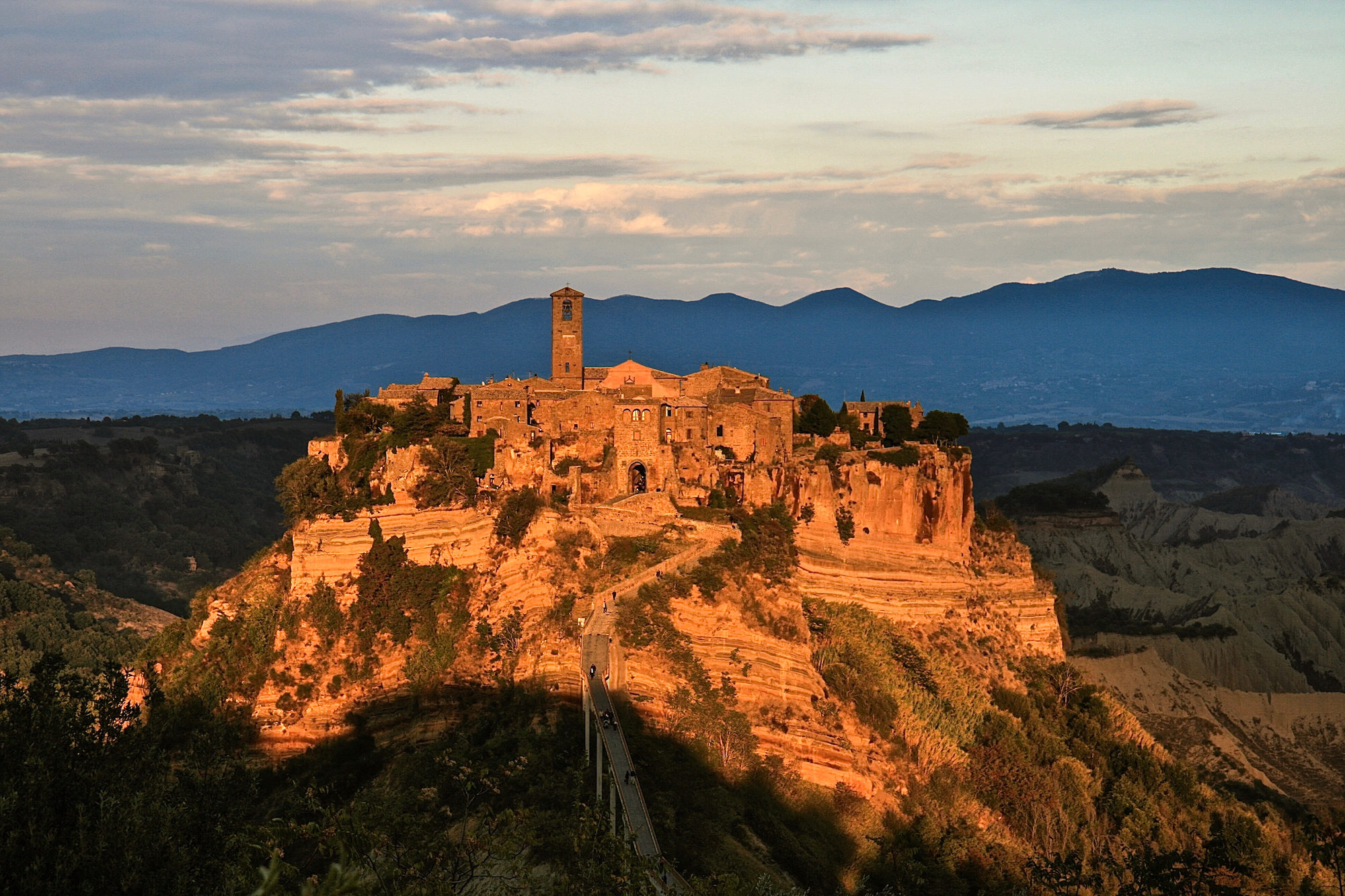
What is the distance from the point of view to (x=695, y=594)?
1704 inches

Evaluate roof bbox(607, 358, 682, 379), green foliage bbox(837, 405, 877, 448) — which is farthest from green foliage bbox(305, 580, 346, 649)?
green foliage bbox(837, 405, 877, 448)

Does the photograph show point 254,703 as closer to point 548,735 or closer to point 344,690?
A: point 344,690

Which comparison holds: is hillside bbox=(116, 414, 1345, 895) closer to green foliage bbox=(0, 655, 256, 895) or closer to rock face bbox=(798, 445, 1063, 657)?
rock face bbox=(798, 445, 1063, 657)

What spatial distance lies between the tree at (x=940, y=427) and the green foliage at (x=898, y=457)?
208 inches

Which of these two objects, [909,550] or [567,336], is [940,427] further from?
[567,336]

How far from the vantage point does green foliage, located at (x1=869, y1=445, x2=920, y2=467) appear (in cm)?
5150

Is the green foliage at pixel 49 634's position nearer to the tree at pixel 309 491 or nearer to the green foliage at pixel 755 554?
the tree at pixel 309 491

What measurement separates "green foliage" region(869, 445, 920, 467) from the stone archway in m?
8.22

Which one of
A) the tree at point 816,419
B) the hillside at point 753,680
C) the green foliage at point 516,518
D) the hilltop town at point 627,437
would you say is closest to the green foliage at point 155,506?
the hilltop town at point 627,437

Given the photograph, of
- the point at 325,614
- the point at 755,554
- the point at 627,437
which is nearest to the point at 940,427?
the point at 755,554

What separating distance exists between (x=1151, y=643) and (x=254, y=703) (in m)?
41.5

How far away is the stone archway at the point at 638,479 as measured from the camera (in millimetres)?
48969

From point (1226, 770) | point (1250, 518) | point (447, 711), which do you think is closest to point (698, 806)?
point (447, 711)

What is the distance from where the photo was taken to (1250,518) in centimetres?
12056
